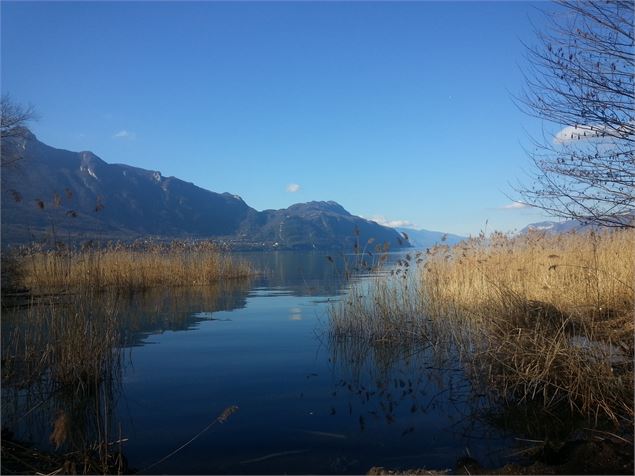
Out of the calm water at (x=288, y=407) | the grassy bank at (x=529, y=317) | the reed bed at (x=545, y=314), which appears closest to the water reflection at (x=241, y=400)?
the calm water at (x=288, y=407)

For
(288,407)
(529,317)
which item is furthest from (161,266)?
(529,317)

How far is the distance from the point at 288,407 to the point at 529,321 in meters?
3.77

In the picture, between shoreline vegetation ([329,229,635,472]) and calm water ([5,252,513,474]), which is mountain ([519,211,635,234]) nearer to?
shoreline vegetation ([329,229,635,472])

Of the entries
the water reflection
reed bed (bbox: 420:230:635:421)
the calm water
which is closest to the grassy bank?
reed bed (bbox: 420:230:635:421)

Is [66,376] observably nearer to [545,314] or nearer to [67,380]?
[67,380]

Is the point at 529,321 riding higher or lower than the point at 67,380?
higher

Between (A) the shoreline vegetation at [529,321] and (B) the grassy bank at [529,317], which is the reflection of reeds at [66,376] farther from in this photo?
(B) the grassy bank at [529,317]

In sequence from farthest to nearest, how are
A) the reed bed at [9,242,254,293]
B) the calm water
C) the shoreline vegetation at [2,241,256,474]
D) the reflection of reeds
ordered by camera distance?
the reed bed at [9,242,254,293] → the reflection of reeds → the calm water → the shoreline vegetation at [2,241,256,474]

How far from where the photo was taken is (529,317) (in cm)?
673

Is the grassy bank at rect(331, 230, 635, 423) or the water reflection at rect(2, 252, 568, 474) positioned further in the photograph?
the grassy bank at rect(331, 230, 635, 423)

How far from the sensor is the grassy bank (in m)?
4.89

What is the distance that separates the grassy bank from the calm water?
57cm

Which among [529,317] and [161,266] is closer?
[529,317]

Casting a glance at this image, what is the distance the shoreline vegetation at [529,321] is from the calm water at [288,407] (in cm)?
47
